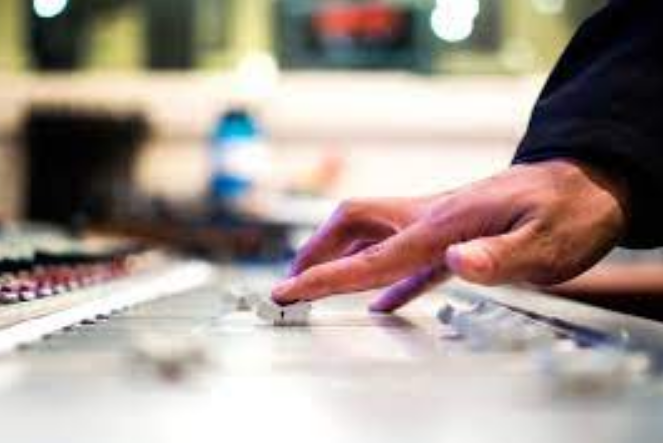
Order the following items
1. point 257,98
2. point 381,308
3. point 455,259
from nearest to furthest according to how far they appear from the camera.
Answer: point 455,259 < point 381,308 < point 257,98

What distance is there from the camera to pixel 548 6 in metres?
3.17

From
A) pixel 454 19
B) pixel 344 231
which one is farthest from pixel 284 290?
pixel 454 19

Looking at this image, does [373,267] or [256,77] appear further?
[256,77]

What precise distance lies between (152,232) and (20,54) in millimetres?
1071

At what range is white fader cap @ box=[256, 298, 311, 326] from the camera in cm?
84

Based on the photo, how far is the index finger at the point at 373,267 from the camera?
0.91m

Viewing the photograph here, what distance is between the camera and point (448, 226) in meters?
0.92

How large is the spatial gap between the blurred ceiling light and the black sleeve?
216 cm

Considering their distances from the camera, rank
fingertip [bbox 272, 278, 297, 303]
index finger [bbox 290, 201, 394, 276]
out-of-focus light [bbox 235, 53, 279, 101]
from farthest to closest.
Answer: out-of-focus light [bbox 235, 53, 279, 101] < index finger [bbox 290, 201, 394, 276] < fingertip [bbox 272, 278, 297, 303]

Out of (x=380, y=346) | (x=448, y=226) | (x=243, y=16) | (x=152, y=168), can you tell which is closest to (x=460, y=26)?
(x=243, y=16)

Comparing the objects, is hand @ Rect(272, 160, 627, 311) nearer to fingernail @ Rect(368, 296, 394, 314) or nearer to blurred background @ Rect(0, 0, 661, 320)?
fingernail @ Rect(368, 296, 394, 314)

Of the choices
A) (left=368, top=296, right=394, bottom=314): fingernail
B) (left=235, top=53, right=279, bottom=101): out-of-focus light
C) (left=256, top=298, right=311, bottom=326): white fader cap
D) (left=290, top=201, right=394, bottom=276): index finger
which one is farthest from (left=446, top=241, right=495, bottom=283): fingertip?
(left=235, top=53, right=279, bottom=101): out-of-focus light

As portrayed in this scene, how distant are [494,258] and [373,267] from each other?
0.48 feet

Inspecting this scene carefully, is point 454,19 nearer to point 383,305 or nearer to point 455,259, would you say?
point 383,305
